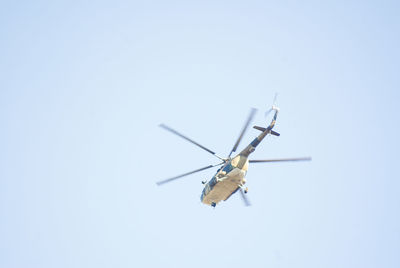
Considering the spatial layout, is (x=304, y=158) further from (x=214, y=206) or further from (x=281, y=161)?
(x=214, y=206)

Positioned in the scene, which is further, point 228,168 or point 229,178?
point 228,168

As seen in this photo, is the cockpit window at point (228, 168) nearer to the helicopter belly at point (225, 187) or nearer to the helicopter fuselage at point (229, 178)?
the helicopter fuselage at point (229, 178)

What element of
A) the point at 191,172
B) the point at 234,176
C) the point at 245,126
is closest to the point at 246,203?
the point at 234,176

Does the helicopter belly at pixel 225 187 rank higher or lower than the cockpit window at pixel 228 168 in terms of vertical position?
lower

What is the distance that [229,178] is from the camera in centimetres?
2467

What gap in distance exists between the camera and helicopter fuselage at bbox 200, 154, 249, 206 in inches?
964

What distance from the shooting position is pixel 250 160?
81.4 ft

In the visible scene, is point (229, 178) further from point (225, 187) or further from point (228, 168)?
point (225, 187)

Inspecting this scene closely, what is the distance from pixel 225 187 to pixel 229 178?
117 cm

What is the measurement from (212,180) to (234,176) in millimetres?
1994

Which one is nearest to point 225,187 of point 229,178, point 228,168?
point 229,178

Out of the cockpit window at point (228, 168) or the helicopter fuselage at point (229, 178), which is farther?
the cockpit window at point (228, 168)

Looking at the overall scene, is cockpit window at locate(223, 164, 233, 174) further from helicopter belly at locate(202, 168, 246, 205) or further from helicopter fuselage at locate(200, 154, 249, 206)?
helicopter belly at locate(202, 168, 246, 205)

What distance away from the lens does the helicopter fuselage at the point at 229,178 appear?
80.3ft
